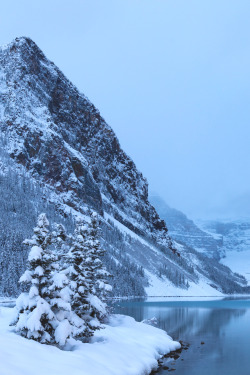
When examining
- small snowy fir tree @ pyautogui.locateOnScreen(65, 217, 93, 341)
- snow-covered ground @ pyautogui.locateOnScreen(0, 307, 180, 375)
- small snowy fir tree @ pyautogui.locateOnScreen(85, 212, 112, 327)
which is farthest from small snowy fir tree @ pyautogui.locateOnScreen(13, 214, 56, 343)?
small snowy fir tree @ pyautogui.locateOnScreen(85, 212, 112, 327)

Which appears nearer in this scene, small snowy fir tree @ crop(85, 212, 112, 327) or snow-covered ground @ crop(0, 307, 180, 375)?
snow-covered ground @ crop(0, 307, 180, 375)

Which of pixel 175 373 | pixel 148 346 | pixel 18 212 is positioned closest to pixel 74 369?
pixel 175 373

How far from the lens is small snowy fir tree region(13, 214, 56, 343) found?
22.3 m

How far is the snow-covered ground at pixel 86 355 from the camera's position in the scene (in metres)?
18.2

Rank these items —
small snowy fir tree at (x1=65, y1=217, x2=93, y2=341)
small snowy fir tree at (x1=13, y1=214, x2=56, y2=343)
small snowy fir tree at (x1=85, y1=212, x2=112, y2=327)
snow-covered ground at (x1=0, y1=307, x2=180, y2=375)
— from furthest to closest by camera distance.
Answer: small snowy fir tree at (x1=85, y1=212, x2=112, y2=327)
small snowy fir tree at (x1=65, y1=217, x2=93, y2=341)
small snowy fir tree at (x1=13, y1=214, x2=56, y2=343)
snow-covered ground at (x1=0, y1=307, x2=180, y2=375)

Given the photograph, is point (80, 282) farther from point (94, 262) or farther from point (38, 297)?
point (38, 297)

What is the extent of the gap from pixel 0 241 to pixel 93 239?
3510 inches

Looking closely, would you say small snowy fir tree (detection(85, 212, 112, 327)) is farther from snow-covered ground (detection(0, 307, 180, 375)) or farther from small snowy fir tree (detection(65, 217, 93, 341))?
snow-covered ground (detection(0, 307, 180, 375))

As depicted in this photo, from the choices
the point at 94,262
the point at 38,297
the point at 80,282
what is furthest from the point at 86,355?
the point at 94,262

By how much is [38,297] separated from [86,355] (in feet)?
16.5

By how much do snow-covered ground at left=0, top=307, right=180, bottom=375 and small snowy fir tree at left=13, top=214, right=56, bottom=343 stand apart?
767 millimetres

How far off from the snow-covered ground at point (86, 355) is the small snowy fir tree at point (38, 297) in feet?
2.52

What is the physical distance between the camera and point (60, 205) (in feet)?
652

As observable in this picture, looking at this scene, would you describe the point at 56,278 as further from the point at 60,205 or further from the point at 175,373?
the point at 60,205
